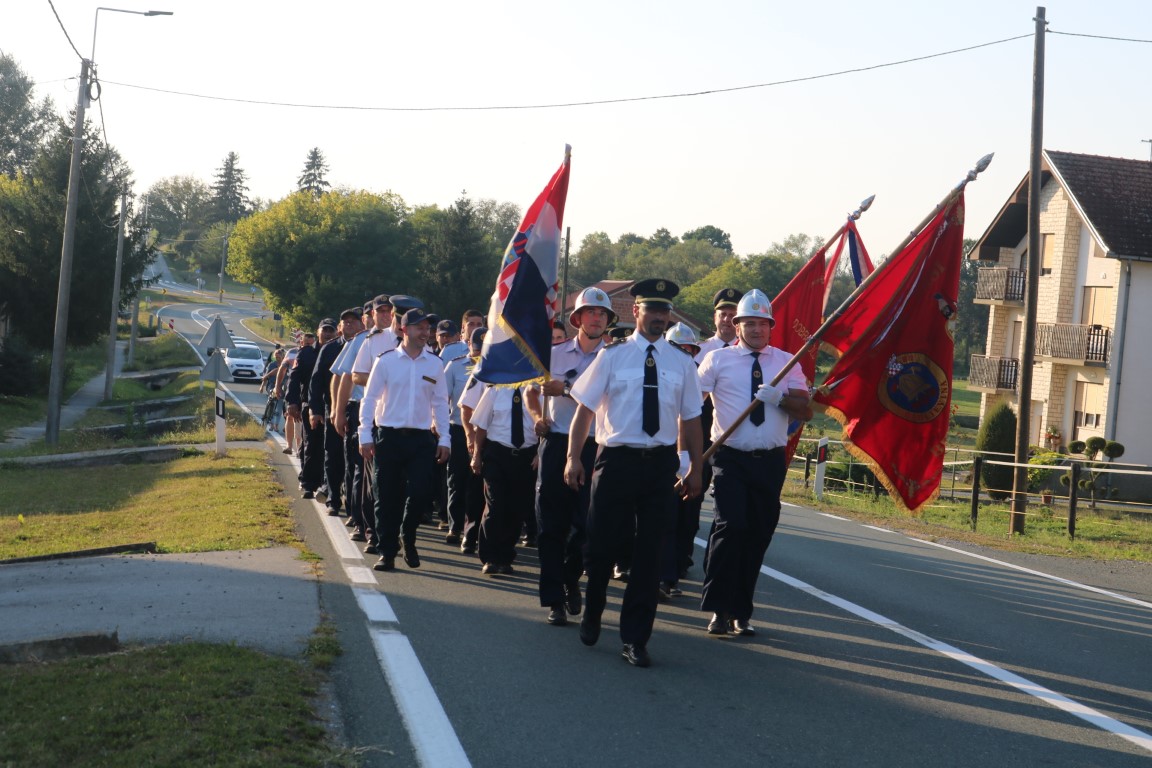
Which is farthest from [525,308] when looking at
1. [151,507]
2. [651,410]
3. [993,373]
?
[993,373]

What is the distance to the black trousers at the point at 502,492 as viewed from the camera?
9758mm

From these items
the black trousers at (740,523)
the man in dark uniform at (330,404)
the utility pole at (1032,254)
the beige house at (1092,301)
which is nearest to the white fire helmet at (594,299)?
the black trousers at (740,523)

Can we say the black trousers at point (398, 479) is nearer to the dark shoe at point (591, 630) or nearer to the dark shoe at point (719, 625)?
the dark shoe at point (591, 630)

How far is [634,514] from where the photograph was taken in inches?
285

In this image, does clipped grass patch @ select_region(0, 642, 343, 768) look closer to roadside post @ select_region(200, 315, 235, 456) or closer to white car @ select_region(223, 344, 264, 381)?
roadside post @ select_region(200, 315, 235, 456)

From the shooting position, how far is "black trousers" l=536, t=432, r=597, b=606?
320 inches

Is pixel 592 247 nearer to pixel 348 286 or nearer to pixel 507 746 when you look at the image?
pixel 348 286

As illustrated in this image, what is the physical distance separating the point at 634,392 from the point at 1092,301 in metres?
34.7

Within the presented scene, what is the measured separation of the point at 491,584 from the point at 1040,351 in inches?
1296

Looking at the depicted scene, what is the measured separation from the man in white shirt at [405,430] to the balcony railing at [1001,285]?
36008 mm

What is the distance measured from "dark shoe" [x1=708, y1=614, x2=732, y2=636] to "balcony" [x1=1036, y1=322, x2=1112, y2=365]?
32183mm

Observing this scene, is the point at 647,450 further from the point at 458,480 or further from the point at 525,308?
the point at 458,480

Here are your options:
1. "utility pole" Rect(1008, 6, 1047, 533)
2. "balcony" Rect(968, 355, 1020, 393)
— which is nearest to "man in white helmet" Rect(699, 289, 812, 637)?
"utility pole" Rect(1008, 6, 1047, 533)

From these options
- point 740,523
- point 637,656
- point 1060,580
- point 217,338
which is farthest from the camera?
point 217,338
